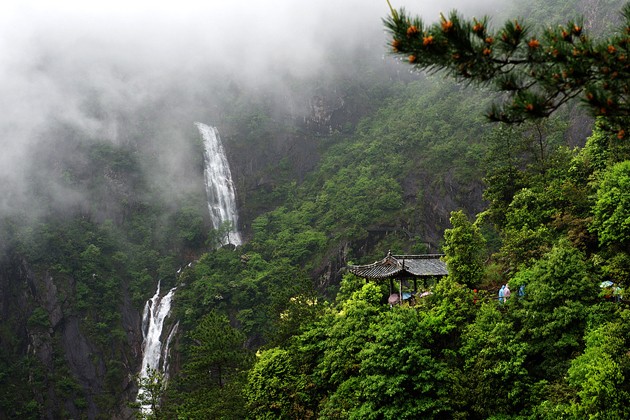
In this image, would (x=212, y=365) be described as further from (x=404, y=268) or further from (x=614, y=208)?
(x=614, y=208)

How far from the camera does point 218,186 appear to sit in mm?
78000

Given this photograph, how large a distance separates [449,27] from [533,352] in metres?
13.6

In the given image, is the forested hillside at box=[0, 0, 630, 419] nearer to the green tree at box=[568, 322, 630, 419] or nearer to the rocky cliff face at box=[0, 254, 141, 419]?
the green tree at box=[568, 322, 630, 419]

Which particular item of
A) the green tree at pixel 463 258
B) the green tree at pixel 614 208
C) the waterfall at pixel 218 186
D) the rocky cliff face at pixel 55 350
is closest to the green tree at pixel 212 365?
the green tree at pixel 463 258

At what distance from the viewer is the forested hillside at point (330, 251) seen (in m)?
17.6

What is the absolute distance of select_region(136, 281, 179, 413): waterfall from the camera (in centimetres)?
5437

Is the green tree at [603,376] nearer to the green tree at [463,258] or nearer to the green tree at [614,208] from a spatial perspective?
the green tree at [614,208]

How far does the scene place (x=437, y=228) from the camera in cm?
5894

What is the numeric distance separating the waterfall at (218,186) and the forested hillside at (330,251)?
1.46 metres

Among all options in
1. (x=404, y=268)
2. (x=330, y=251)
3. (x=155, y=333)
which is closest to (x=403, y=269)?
(x=404, y=268)

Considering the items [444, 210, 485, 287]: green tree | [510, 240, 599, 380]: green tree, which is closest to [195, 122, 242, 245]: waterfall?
[444, 210, 485, 287]: green tree

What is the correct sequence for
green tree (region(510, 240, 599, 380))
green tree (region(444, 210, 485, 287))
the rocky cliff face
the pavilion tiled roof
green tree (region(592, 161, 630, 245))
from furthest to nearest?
the rocky cliff face, the pavilion tiled roof, green tree (region(444, 210, 485, 287)), green tree (region(592, 161, 630, 245)), green tree (region(510, 240, 599, 380))

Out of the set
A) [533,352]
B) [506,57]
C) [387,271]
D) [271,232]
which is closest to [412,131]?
[271,232]

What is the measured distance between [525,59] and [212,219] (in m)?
68.6
